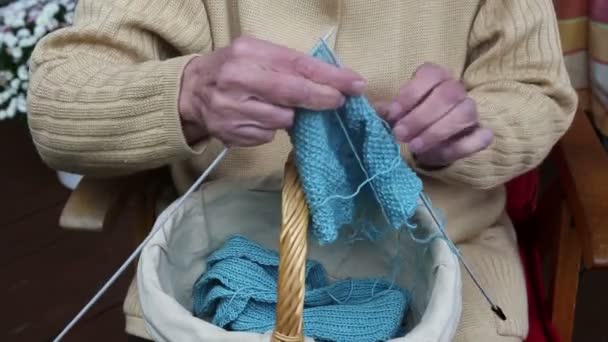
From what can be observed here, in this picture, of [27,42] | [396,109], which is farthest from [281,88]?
[27,42]

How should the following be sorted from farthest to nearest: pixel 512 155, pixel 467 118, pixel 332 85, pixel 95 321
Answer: pixel 95 321 < pixel 512 155 < pixel 467 118 < pixel 332 85

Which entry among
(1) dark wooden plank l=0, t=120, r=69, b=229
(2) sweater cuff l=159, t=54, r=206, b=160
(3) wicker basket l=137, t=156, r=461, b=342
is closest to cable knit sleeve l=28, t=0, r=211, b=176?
(2) sweater cuff l=159, t=54, r=206, b=160

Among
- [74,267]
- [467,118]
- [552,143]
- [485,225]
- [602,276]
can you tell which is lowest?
[602,276]

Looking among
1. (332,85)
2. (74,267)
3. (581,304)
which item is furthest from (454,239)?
(74,267)

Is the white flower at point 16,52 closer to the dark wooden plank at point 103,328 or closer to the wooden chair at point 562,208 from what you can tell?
the dark wooden plank at point 103,328

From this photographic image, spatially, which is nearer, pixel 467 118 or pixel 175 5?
pixel 467 118

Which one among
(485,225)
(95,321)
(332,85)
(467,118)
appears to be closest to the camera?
(332,85)

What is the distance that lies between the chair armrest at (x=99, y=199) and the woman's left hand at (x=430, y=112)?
346 millimetres

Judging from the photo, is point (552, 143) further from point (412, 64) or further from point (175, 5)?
point (175, 5)

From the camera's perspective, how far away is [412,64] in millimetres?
908

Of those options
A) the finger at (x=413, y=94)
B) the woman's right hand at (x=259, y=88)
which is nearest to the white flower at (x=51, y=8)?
the woman's right hand at (x=259, y=88)

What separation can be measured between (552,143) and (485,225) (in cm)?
13

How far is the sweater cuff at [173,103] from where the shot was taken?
29.0 inches

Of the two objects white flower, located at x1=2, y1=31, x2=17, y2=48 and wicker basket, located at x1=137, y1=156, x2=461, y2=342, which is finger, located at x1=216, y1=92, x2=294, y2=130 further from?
white flower, located at x1=2, y1=31, x2=17, y2=48
